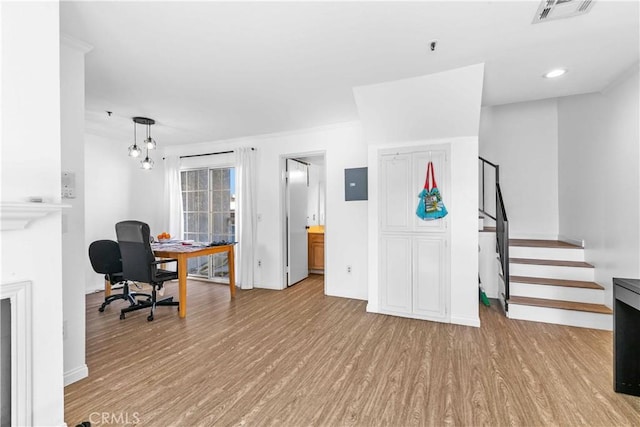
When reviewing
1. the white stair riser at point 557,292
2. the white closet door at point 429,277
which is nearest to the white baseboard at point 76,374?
the white closet door at point 429,277

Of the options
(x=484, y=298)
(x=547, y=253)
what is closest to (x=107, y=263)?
(x=484, y=298)

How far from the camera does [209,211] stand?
220 inches

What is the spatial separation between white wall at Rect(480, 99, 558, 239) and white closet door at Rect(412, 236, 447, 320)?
2215 millimetres

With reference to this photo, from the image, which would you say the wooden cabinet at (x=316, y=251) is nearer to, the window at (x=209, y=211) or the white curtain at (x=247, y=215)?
the white curtain at (x=247, y=215)

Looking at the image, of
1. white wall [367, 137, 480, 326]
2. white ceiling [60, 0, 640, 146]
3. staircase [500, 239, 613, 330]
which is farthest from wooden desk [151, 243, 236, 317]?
staircase [500, 239, 613, 330]

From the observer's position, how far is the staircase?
10.3 feet

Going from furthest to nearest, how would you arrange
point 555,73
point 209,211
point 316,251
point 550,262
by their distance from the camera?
point 316,251, point 209,211, point 550,262, point 555,73

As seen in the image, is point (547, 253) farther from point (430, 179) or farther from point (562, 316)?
point (430, 179)

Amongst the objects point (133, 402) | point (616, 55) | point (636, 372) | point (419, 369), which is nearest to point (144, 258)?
point (133, 402)

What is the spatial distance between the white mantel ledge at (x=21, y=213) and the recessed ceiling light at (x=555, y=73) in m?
3.96

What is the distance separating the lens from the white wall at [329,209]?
4.31 m

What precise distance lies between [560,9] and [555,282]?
3.01 meters

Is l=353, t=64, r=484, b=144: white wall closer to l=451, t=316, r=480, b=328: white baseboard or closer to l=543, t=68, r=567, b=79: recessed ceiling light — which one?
l=543, t=68, r=567, b=79: recessed ceiling light

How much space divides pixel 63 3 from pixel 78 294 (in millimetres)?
1982
